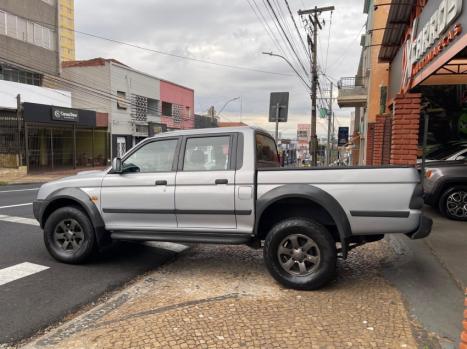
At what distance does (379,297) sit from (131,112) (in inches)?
1337

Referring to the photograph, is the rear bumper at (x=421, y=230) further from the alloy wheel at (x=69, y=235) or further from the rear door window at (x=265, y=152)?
the alloy wheel at (x=69, y=235)

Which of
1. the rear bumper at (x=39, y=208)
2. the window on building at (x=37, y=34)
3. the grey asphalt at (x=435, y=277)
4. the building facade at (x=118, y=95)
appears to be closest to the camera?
the grey asphalt at (x=435, y=277)

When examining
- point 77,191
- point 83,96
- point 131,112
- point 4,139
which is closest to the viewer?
point 77,191

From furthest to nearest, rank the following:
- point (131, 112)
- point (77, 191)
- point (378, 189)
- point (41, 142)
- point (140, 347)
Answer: point (131, 112)
point (41, 142)
point (77, 191)
point (378, 189)
point (140, 347)

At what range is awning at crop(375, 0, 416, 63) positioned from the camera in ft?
26.8

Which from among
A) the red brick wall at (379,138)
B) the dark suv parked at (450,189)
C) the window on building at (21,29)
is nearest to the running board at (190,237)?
the dark suv parked at (450,189)

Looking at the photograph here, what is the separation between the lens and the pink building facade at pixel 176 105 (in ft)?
139

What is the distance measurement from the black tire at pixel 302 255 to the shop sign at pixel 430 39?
3.05 metres

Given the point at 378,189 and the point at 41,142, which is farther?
the point at 41,142

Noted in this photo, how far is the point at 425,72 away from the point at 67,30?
7031 centimetres

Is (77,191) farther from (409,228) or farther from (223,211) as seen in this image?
(409,228)

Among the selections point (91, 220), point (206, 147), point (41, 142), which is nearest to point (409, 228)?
point (206, 147)

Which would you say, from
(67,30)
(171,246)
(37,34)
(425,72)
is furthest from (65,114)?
(67,30)

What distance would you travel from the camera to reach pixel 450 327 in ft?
11.9
